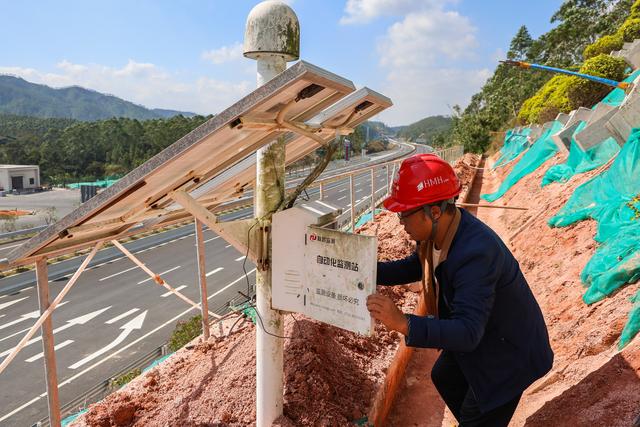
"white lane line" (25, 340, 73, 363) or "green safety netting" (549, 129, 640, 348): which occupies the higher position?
"green safety netting" (549, 129, 640, 348)

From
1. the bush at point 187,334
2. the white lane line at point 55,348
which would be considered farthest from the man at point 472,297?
the white lane line at point 55,348

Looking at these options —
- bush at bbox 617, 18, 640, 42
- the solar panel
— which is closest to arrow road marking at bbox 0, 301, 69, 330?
the solar panel

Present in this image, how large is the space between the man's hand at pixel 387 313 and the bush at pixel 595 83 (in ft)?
65.4

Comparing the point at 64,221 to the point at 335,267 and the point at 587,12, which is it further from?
the point at 587,12

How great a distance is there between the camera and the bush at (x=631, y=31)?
24000mm

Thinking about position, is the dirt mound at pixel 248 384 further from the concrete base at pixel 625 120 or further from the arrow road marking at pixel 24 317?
the arrow road marking at pixel 24 317

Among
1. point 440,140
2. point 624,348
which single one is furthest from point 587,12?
point 624,348

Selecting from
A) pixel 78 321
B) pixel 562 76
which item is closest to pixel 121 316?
pixel 78 321

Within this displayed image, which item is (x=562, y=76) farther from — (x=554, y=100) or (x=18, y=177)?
(x=18, y=177)

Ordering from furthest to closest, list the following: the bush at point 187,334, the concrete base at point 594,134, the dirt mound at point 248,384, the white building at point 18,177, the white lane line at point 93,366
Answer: the white building at point 18,177 → the white lane line at point 93,366 → the concrete base at point 594,134 → the bush at point 187,334 → the dirt mound at point 248,384

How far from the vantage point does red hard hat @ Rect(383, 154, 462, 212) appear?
200cm

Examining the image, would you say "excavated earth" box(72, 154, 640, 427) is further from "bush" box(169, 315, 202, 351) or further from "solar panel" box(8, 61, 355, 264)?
"bush" box(169, 315, 202, 351)

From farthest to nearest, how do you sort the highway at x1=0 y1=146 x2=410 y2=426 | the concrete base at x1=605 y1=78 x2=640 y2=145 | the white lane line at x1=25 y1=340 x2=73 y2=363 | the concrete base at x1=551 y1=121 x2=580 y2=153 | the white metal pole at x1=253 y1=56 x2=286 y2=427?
1. the white lane line at x1=25 y1=340 x2=73 y2=363
2. the concrete base at x1=551 y1=121 x2=580 y2=153
3. the highway at x1=0 y1=146 x2=410 y2=426
4. the concrete base at x1=605 y1=78 x2=640 y2=145
5. the white metal pole at x1=253 y1=56 x2=286 y2=427

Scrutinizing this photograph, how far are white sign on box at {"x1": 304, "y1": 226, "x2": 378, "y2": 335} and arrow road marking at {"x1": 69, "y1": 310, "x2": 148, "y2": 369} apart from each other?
490 inches
